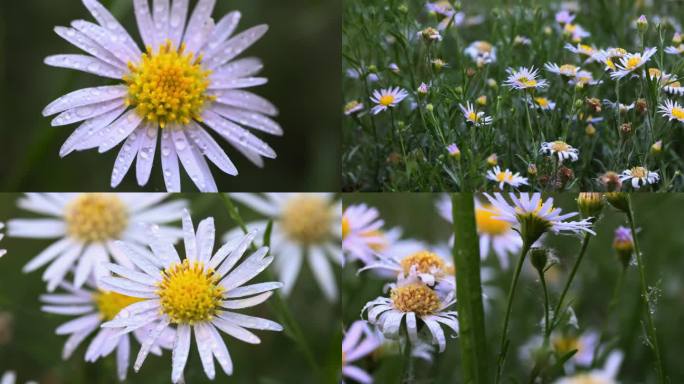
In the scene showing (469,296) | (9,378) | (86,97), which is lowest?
(9,378)

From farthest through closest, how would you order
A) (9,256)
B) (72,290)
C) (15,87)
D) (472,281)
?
(15,87) < (9,256) < (72,290) < (472,281)

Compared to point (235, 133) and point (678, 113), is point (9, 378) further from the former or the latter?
point (678, 113)

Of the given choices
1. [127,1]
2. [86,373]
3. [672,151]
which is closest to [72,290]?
[86,373]

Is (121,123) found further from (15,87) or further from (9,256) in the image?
(15,87)

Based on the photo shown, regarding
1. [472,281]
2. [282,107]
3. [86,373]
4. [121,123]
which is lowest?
[86,373]

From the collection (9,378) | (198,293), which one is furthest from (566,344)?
(9,378)

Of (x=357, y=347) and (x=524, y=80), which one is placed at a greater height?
(x=524, y=80)
